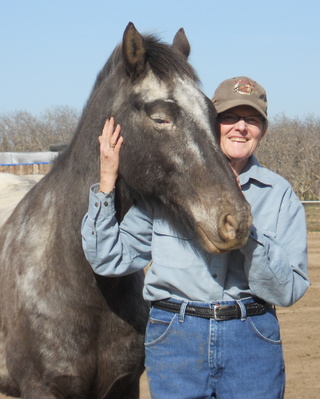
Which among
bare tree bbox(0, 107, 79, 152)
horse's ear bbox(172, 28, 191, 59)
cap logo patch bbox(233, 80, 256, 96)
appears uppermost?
horse's ear bbox(172, 28, 191, 59)

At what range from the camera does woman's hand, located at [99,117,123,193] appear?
2.98 m

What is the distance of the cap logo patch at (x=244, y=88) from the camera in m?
2.85

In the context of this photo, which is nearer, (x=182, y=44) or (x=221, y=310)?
(x=221, y=310)

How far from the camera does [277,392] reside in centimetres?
274

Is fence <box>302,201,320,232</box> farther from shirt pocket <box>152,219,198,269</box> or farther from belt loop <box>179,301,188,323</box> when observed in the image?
belt loop <box>179,301,188,323</box>

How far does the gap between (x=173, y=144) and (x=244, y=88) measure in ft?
1.27

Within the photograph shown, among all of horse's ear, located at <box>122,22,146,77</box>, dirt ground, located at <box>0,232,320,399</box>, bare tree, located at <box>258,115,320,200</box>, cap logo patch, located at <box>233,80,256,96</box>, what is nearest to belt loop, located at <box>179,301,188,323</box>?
cap logo patch, located at <box>233,80,256,96</box>

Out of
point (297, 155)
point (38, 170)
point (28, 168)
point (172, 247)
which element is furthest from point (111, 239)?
point (297, 155)

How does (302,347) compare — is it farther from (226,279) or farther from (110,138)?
(110,138)

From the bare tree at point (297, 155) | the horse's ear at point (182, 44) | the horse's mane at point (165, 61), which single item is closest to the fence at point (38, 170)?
the bare tree at point (297, 155)

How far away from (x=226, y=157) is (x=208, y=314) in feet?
2.20

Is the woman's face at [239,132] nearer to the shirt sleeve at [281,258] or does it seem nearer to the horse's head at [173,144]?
the horse's head at [173,144]

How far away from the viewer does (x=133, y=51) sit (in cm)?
300

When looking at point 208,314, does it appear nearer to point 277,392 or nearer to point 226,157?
point 277,392
